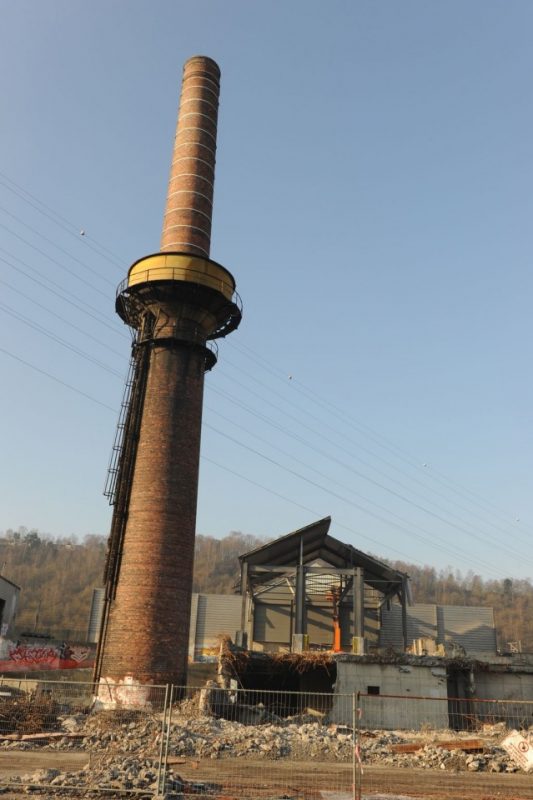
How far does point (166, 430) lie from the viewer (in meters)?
26.1

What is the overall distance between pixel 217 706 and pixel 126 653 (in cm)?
370

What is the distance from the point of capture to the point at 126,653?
2345 cm

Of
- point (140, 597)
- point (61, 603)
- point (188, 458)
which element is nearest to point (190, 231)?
point (188, 458)

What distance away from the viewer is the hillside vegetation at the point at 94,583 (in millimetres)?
116169

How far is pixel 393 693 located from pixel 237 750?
1142cm

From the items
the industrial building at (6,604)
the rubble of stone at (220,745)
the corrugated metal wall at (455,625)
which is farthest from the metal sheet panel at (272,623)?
the rubble of stone at (220,745)

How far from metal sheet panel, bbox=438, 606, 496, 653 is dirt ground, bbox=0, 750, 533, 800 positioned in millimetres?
36964

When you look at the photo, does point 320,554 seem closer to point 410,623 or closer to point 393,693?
point 393,693

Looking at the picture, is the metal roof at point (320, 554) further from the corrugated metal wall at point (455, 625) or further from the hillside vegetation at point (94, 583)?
the hillside vegetation at point (94, 583)

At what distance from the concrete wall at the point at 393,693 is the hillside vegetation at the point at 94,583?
290 ft

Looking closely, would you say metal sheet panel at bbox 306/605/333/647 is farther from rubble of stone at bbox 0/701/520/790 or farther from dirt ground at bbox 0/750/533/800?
dirt ground at bbox 0/750/533/800

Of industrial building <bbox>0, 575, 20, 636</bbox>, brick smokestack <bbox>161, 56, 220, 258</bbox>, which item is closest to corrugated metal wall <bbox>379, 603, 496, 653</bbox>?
industrial building <bbox>0, 575, 20, 636</bbox>

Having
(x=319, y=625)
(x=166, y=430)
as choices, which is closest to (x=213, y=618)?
(x=319, y=625)

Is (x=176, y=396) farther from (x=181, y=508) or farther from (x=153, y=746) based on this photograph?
(x=153, y=746)
